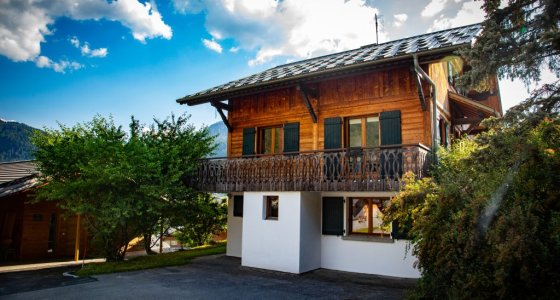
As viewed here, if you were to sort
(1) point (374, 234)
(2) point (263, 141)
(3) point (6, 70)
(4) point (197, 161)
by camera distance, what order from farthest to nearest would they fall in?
(3) point (6, 70)
(2) point (263, 141)
(4) point (197, 161)
(1) point (374, 234)

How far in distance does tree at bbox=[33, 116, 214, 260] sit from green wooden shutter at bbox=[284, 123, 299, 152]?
3.26 meters

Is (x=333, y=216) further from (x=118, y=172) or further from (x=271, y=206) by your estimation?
(x=118, y=172)

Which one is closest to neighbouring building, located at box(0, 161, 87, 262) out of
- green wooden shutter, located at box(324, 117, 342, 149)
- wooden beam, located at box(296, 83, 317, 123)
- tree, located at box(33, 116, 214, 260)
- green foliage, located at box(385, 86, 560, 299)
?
tree, located at box(33, 116, 214, 260)

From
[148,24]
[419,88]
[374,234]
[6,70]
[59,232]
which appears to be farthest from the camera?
[6,70]

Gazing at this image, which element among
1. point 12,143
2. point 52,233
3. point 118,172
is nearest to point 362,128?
point 118,172

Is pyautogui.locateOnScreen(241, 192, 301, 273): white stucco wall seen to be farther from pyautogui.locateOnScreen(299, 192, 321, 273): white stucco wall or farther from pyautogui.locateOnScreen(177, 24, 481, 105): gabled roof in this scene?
pyautogui.locateOnScreen(177, 24, 481, 105): gabled roof

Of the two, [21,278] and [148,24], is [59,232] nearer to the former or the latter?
[21,278]

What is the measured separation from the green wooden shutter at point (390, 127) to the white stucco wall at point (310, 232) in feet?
9.70

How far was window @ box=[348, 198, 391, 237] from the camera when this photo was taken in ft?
37.5

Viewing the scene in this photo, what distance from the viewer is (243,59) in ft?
56.5

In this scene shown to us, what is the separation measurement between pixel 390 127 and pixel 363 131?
110 cm

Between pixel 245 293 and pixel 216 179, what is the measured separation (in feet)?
16.5

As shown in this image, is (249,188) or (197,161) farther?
(197,161)

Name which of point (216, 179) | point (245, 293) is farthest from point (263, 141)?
point (245, 293)
